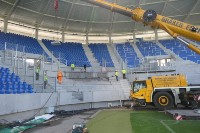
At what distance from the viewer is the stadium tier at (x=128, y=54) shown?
31777 millimetres

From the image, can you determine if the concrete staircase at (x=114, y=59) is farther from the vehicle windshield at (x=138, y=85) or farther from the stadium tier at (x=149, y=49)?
Answer: the vehicle windshield at (x=138, y=85)

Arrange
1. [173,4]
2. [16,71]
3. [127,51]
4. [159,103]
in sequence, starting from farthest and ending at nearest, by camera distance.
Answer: [127,51], [173,4], [159,103], [16,71]

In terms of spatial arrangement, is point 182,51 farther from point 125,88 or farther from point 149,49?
point 125,88

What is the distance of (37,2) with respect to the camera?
27.1 metres

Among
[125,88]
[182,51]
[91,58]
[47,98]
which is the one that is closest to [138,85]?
[47,98]

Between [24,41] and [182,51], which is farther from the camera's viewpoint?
[182,51]

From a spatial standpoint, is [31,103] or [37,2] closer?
[31,103]

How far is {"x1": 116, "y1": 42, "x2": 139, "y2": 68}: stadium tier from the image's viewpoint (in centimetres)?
3178

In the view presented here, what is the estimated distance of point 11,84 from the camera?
13508 mm

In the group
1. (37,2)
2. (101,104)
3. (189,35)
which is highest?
(37,2)

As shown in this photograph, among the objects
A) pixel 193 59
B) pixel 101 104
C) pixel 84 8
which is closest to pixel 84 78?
pixel 101 104

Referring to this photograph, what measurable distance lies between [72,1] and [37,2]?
4.13 metres

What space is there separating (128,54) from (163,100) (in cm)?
1614

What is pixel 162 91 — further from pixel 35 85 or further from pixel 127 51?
pixel 127 51
